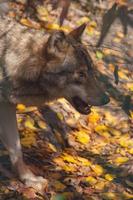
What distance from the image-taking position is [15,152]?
19.5 ft

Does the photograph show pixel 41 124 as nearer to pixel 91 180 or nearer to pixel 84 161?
pixel 84 161

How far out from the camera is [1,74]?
17.9ft

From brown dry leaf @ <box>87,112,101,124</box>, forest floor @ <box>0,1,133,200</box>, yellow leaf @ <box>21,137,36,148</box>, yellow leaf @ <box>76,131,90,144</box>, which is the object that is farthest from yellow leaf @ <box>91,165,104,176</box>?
brown dry leaf @ <box>87,112,101,124</box>

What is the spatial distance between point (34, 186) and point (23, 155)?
1.88ft

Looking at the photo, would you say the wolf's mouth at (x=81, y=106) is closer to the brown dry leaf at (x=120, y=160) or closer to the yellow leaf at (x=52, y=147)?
the yellow leaf at (x=52, y=147)

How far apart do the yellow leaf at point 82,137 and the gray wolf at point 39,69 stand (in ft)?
5.26

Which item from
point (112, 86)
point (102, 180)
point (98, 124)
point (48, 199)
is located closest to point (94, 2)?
point (112, 86)

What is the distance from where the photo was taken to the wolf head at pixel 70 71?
17.8 ft

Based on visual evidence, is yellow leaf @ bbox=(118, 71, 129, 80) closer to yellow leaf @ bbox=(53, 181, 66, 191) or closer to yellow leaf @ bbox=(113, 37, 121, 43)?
yellow leaf @ bbox=(113, 37, 121, 43)

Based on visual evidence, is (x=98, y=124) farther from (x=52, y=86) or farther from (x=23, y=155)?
(x=52, y=86)

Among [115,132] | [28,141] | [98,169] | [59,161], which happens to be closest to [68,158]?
[59,161]

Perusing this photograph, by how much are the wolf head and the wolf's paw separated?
901 mm

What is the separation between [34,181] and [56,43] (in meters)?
1.55

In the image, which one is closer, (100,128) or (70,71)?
(70,71)
